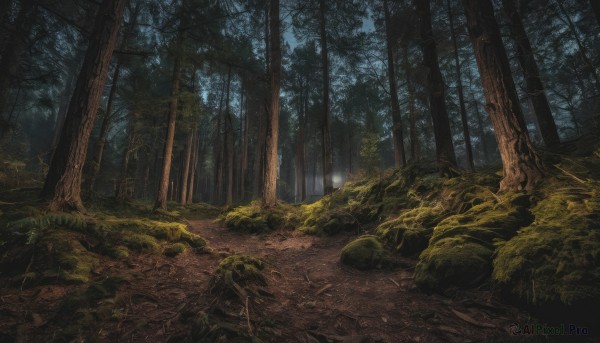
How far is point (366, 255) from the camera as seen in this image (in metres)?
5.51

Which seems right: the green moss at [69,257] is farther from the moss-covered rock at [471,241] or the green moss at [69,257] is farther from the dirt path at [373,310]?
the moss-covered rock at [471,241]

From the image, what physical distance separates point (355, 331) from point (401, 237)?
3171 millimetres

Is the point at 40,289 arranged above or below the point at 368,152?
below

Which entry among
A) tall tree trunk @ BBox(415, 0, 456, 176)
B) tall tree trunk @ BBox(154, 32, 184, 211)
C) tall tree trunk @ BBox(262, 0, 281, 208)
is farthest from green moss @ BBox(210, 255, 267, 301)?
tall tree trunk @ BBox(154, 32, 184, 211)

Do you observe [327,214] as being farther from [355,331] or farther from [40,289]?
[40,289]

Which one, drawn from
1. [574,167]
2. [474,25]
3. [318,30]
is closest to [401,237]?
[574,167]

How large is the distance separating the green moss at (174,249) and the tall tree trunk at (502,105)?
22.8 feet

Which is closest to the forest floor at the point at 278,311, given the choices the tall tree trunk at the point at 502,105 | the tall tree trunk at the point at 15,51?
the tall tree trunk at the point at 502,105

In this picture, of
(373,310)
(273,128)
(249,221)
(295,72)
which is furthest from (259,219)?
(295,72)

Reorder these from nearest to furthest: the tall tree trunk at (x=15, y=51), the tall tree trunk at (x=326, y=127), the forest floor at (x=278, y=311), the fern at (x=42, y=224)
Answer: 1. the forest floor at (x=278, y=311)
2. the fern at (x=42, y=224)
3. the tall tree trunk at (x=15, y=51)
4. the tall tree trunk at (x=326, y=127)

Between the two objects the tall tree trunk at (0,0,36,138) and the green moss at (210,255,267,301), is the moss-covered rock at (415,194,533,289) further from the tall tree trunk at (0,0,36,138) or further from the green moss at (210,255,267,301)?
the tall tree trunk at (0,0,36,138)

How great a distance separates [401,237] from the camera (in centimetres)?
588

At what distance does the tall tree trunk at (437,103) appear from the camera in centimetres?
860

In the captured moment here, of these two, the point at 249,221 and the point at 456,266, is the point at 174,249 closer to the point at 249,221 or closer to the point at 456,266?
the point at 249,221
